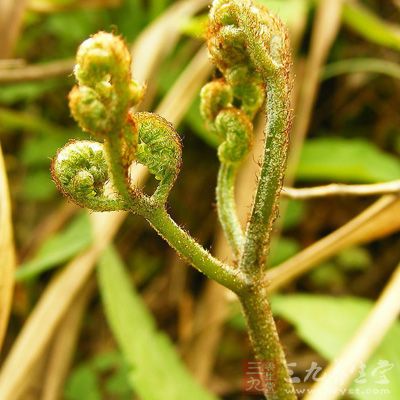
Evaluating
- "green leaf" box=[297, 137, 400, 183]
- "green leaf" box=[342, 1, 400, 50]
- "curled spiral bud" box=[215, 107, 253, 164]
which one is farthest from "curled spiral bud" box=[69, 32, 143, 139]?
"green leaf" box=[342, 1, 400, 50]

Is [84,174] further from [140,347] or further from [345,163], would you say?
[345,163]

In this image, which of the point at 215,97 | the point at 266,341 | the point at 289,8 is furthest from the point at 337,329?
the point at 289,8

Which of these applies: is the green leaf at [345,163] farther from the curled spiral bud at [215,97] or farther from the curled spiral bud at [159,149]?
the curled spiral bud at [159,149]

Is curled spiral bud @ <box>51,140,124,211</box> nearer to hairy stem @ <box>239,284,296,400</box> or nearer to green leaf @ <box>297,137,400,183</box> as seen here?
hairy stem @ <box>239,284,296,400</box>

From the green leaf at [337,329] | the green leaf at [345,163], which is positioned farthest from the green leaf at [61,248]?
the green leaf at [345,163]

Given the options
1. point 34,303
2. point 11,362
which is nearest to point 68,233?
point 34,303
